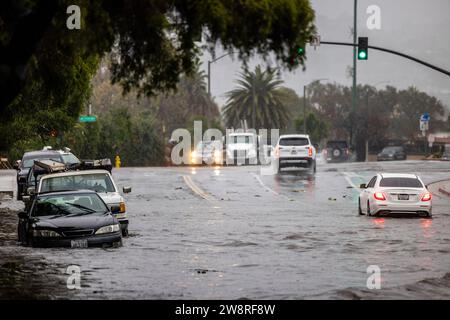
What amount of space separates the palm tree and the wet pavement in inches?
3016

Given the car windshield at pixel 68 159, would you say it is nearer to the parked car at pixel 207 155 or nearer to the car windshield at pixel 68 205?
the car windshield at pixel 68 205

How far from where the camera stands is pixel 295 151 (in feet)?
170

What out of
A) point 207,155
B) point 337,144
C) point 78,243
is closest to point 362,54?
point 78,243

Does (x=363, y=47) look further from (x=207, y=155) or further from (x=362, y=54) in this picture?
(x=207, y=155)

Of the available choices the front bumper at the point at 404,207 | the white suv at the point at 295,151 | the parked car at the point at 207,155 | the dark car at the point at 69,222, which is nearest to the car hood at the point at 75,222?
the dark car at the point at 69,222

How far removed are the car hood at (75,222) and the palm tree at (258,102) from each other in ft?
311

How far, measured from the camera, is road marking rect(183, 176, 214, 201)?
41.1 metres

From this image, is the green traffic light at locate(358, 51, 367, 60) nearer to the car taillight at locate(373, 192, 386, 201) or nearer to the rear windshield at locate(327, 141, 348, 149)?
the car taillight at locate(373, 192, 386, 201)

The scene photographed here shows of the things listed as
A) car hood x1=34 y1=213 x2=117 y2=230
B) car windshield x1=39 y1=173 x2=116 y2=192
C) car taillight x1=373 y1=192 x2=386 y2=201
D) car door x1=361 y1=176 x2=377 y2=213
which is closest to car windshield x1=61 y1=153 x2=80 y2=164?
car windshield x1=39 y1=173 x2=116 y2=192

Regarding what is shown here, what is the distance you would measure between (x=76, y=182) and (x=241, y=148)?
139 feet

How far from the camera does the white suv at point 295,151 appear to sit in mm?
51594

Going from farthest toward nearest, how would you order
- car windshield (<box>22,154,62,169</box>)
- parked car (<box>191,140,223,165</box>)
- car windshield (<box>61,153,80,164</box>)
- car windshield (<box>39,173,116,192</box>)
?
parked car (<box>191,140,223,165</box>), car windshield (<box>61,153,80,164</box>), car windshield (<box>22,154,62,169</box>), car windshield (<box>39,173,116,192</box>)

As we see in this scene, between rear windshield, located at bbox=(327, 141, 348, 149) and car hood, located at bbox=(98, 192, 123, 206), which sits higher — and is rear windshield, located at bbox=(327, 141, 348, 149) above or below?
A: above
